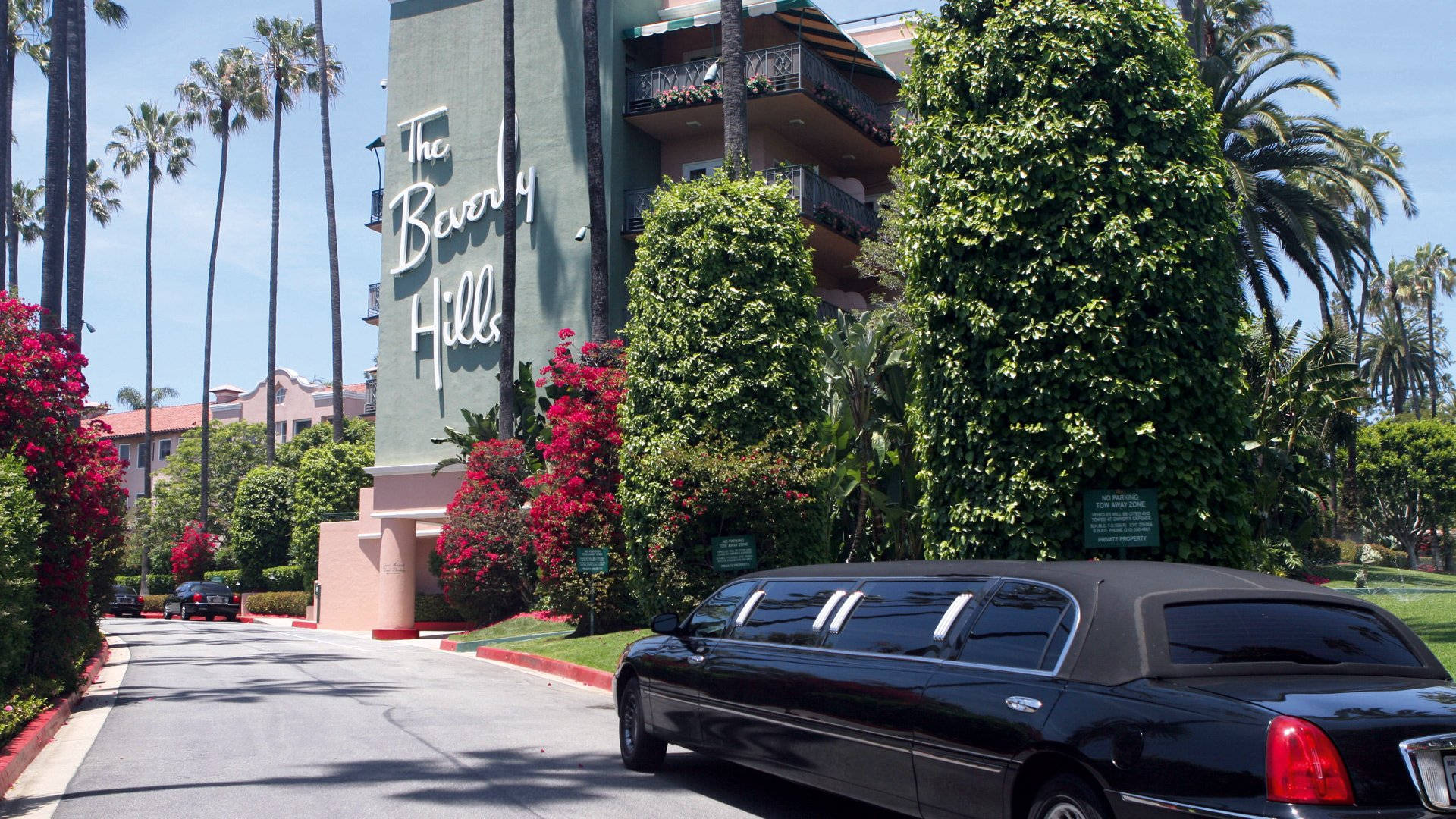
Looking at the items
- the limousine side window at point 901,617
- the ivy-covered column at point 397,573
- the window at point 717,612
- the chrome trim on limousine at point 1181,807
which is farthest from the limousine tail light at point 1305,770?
the ivy-covered column at point 397,573

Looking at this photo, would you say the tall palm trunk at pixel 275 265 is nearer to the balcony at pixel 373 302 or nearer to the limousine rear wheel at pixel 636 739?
the balcony at pixel 373 302

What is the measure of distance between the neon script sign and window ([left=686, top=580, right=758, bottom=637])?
22939 millimetres

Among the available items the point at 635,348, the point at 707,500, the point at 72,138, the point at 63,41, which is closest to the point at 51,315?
the point at 72,138

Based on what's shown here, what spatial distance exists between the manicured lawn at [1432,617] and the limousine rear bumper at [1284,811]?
7388 millimetres

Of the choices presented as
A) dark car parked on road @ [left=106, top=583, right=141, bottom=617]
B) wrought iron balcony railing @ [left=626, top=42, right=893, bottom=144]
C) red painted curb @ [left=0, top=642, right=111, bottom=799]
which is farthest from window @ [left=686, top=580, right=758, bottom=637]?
dark car parked on road @ [left=106, top=583, right=141, bottom=617]

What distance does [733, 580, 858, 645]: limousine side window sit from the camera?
291 inches

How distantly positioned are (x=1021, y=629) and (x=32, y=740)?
8584 millimetres

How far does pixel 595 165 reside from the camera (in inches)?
1035

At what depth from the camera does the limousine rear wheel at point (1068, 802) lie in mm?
5039

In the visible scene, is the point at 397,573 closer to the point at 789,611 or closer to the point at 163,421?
the point at 789,611

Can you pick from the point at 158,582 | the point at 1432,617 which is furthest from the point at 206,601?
the point at 1432,617

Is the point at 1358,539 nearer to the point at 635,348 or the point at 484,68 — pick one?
the point at 484,68

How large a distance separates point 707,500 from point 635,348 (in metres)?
2.88

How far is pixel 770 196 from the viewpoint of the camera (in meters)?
18.0
